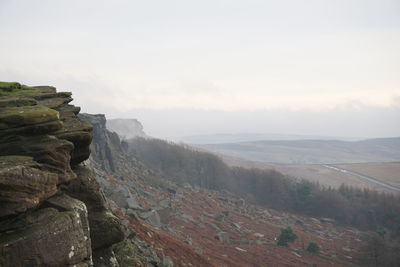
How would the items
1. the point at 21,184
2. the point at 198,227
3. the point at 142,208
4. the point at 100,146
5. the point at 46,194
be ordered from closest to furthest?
the point at 21,184
the point at 46,194
the point at 142,208
the point at 198,227
the point at 100,146

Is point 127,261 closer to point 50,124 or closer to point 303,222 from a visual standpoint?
point 50,124

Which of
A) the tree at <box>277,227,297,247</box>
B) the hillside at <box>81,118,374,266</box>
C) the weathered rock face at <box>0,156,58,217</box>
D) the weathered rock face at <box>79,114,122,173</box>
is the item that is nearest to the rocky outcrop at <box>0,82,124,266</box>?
the weathered rock face at <box>0,156,58,217</box>

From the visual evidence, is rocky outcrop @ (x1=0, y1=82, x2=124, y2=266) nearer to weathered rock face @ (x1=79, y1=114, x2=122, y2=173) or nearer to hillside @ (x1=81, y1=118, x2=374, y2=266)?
hillside @ (x1=81, y1=118, x2=374, y2=266)

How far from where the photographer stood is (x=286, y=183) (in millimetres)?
132125

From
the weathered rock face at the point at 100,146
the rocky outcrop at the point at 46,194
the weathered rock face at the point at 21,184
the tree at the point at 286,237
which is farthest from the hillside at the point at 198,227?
the weathered rock face at the point at 21,184

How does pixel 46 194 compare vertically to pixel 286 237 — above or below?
above

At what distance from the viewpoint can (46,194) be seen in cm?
1126

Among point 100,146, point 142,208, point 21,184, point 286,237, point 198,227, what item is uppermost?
point 21,184

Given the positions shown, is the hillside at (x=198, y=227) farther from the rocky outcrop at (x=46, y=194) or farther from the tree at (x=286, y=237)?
the rocky outcrop at (x=46, y=194)

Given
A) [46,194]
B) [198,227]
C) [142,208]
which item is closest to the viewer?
[46,194]

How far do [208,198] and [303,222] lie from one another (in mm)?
31866

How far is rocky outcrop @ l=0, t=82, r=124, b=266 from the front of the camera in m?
10.1

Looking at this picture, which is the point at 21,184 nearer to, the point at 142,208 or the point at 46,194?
the point at 46,194

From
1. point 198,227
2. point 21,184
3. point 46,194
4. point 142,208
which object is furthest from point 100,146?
point 21,184
